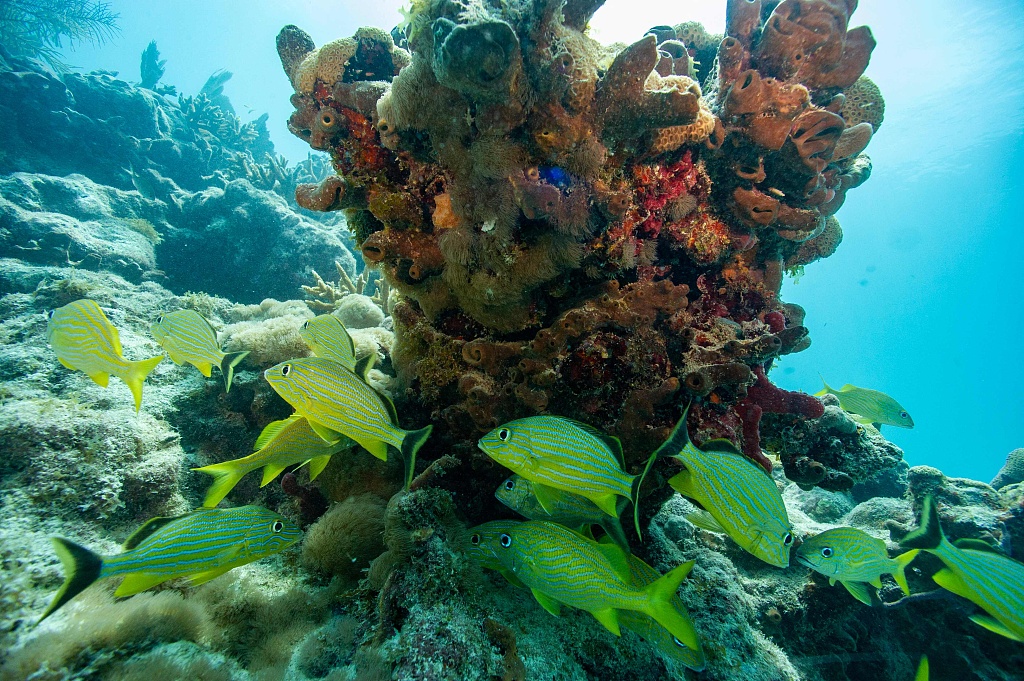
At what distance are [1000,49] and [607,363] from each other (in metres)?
50.4

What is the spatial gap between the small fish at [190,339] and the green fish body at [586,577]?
241 centimetres

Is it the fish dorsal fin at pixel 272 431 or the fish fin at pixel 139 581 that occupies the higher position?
the fish dorsal fin at pixel 272 431

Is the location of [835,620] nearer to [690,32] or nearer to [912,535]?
[912,535]

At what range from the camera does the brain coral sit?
95.4 inches

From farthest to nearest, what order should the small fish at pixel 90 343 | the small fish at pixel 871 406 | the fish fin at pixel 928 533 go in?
the small fish at pixel 871 406 < the fish fin at pixel 928 533 < the small fish at pixel 90 343

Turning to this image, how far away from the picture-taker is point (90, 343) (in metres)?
2.55

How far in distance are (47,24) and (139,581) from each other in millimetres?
29939

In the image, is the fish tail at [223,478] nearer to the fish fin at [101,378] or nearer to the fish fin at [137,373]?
the fish fin at [137,373]

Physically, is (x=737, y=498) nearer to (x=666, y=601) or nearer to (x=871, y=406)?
(x=666, y=601)

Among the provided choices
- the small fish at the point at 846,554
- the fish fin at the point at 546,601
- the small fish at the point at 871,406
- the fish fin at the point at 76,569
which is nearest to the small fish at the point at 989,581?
the small fish at the point at 846,554

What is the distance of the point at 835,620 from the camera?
14.0 ft

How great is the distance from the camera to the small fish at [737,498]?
→ 1944 mm

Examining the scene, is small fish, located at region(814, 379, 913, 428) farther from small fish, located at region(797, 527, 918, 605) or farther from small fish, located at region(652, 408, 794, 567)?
small fish, located at region(652, 408, 794, 567)

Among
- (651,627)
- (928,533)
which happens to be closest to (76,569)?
(651,627)
